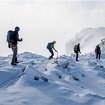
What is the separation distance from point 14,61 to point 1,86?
5343mm

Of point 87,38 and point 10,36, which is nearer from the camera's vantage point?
point 10,36

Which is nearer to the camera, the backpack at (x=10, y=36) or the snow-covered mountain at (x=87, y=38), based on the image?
the backpack at (x=10, y=36)

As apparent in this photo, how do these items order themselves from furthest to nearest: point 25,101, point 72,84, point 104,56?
point 104,56
point 72,84
point 25,101

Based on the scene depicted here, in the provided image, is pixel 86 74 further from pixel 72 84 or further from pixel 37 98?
pixel 37 98

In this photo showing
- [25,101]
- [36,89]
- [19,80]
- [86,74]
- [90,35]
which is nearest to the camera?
[25,101]

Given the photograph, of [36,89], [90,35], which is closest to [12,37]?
[36,89]

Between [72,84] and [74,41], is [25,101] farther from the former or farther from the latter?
[74,41]

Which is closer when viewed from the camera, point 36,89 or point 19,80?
point 36,89

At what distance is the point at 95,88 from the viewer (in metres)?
21.4

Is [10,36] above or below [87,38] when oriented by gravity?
below

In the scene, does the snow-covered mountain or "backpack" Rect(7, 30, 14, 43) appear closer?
"backpack" Rect(7, 30, 14, 43)


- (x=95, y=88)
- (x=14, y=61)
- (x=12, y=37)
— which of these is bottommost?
(x=95, y=88)

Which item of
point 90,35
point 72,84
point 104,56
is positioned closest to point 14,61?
point 72,84

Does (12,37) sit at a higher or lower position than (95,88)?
higher
